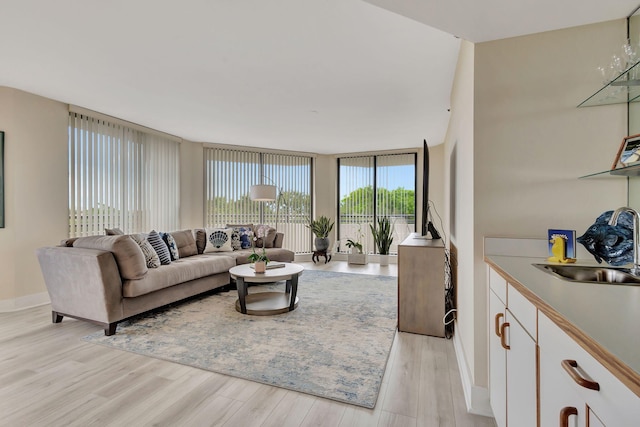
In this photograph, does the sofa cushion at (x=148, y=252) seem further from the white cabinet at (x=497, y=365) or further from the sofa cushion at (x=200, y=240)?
the white cabinet at (x=497, y=365)

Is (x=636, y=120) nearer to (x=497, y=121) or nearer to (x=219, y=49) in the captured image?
(x=497, y=121)

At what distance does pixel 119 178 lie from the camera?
4.55 m

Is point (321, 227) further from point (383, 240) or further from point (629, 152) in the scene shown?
point (629, 152)

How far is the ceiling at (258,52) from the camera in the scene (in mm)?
1596

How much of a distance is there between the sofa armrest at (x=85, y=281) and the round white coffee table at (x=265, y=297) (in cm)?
110

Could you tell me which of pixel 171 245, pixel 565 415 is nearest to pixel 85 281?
pixel 171 245

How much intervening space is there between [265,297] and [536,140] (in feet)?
10.3

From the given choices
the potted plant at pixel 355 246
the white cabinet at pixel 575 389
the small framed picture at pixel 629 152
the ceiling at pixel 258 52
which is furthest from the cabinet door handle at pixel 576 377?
the potted plant at pixel 355 246

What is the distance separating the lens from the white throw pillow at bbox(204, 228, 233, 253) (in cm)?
473

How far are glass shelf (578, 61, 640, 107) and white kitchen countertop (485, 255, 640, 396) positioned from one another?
3.19 feet

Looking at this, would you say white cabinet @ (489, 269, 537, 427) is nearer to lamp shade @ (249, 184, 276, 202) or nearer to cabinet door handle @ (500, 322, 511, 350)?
cabinet door handle @ (500, 322, 511, 350)

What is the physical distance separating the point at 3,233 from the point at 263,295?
2.98 m

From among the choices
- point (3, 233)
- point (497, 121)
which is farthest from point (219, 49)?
point (3, 233)

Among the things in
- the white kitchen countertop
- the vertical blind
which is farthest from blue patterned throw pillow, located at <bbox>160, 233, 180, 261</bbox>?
the white kitchen countertop
